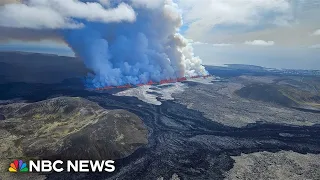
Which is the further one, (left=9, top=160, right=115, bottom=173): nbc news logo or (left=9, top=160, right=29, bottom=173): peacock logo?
(left=9, top=160, right=115, bottom=173): nbc news logo

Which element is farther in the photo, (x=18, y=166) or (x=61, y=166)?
(x=61, y=166)

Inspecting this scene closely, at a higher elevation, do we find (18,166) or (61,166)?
(18,166)

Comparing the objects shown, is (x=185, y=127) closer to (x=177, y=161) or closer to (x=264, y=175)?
(x=177, y=161)

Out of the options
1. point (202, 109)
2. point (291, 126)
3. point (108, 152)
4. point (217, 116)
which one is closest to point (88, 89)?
point (202, 109)

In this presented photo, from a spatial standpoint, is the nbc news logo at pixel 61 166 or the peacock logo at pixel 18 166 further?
the nbc news logo at pixel 61 166
